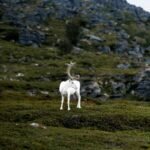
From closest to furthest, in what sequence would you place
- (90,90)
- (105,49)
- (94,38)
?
(90,90)
(105,49)
(94,38)

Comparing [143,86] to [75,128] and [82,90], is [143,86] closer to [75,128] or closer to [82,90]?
[82,90]

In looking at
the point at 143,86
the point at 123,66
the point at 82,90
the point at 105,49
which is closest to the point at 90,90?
the point at 82,90

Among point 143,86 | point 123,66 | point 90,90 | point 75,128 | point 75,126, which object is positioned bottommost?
point 90,90

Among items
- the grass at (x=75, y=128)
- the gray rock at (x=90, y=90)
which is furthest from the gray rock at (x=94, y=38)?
the grass at (x=75, y=128)

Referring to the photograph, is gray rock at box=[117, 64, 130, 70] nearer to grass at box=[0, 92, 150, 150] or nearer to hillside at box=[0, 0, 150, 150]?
hillside at box=[0, 0, 150, 150]

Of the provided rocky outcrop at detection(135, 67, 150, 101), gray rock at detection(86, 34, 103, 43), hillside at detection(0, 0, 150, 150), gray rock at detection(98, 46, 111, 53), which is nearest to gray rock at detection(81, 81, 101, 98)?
hillside at detection(0, 0, 150, 150)

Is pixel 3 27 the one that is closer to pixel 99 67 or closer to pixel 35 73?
pixel 99 67

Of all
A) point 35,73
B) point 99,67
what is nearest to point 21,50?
point 99,67

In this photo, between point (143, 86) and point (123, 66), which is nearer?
point (143, 86)

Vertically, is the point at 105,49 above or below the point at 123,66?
above

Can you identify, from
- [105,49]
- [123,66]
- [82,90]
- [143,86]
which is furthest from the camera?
[105,49]

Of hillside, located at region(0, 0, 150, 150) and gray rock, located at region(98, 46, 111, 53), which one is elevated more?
gray rock, located at region(98, 46, 111, 53)

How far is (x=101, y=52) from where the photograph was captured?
178625mm

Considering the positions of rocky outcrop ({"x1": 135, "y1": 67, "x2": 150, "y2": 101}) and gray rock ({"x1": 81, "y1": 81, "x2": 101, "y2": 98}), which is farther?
rocky outcrop ({"x1": 135, "y1": 67, "x2": 150, "y2": 101})
